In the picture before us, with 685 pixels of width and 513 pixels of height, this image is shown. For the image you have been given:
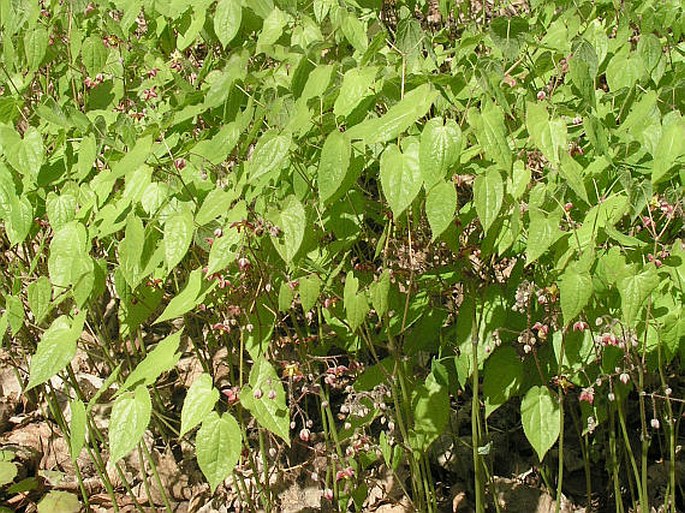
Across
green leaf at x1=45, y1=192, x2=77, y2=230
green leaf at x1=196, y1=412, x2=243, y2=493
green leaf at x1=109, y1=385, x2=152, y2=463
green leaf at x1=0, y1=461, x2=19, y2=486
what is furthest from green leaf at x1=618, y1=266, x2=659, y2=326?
green leaf at x1=0, y1=461, x2=19, y2=486

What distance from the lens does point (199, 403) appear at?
1.84 metres

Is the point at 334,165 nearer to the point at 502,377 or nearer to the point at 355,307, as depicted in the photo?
the point at 355,307

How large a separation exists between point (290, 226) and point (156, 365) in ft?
1.48

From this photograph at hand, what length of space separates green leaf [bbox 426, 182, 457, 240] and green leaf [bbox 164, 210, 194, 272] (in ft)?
1.71

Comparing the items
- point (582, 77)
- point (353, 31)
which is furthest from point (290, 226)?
point (582, 77)

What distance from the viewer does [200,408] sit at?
1828mm

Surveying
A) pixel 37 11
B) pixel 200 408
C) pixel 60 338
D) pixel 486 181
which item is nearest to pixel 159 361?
pixel 200 408

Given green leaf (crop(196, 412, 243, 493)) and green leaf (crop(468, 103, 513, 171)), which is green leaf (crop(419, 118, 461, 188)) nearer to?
green leaf (crop(468, 103, 513, 171))

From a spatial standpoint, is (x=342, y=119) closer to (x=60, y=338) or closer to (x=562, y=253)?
(x=562, y=253)

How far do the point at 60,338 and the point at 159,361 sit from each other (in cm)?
29

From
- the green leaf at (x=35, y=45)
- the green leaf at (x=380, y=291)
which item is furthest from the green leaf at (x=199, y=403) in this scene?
the green leaf at (x=35, y=45)

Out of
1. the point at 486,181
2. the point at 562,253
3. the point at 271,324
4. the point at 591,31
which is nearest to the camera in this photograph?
the point at 486,181

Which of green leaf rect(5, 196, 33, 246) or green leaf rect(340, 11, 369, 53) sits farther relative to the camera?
green leaf rect(5, 196, 33, 246)

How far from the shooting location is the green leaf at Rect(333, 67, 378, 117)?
1842 millimetres
